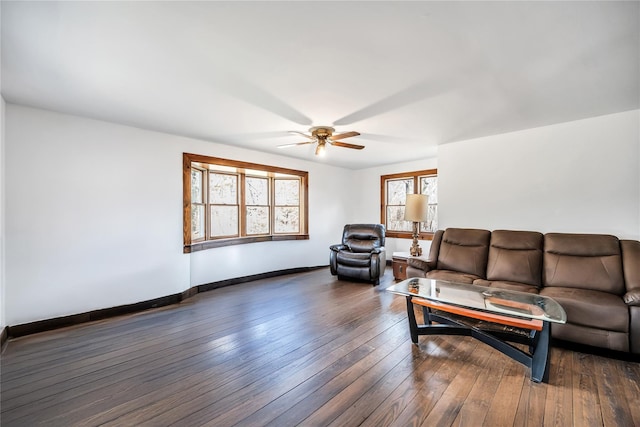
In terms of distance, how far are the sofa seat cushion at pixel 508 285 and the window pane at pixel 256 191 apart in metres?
3.89

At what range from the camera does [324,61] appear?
199 cm

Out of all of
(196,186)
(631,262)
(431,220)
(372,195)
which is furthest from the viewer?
(372,195)

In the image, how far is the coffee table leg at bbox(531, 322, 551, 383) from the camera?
6.41 ft

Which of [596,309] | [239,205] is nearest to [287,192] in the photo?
[239,205]

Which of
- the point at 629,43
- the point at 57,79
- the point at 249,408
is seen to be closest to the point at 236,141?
the point at 57,79

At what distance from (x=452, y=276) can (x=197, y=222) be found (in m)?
3.87

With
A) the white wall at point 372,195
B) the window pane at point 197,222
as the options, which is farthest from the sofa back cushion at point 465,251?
the window pane at point 197,222

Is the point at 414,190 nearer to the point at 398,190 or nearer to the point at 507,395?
the point at 398,190

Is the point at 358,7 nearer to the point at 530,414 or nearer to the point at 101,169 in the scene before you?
the point at 530,414

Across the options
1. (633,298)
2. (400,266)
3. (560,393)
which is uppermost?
(633,298)

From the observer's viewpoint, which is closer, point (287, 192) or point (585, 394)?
point (585, 394)

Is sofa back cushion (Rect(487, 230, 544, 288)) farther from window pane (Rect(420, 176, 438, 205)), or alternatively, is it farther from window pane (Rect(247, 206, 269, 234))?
window pane (Rect(247, 206, 269, 234))

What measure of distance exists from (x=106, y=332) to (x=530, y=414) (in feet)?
12.3

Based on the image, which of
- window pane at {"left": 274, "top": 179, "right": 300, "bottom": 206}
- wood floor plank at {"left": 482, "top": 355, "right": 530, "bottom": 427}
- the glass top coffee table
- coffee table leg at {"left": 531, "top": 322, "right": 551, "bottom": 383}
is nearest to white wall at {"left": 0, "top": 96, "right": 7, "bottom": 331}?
window pane at {"left": 274, "top": 179, "right": 300, "bottom": 206}
